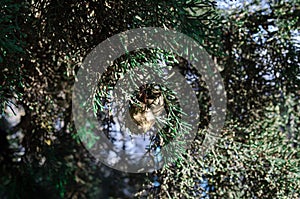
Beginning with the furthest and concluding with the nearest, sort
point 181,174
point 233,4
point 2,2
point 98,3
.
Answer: point 233,4 < point 181,174 < point 98,3 < point 2,2

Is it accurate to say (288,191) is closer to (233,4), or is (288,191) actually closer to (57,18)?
(233,4)

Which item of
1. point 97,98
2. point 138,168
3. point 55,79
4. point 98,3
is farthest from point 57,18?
point 138,168

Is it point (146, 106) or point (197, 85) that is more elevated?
point (197, 85)

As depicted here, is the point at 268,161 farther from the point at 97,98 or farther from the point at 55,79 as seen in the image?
the point at 55,79

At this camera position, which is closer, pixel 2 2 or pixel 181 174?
pixel 2 2

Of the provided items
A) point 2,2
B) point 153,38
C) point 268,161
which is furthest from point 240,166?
point 2,2

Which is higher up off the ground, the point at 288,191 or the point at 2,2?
the point at 2,2

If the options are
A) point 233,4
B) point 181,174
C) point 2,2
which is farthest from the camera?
point 233,4

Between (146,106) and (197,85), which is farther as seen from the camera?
(197,85)

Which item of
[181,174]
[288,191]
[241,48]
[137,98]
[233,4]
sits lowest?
[288,191]
